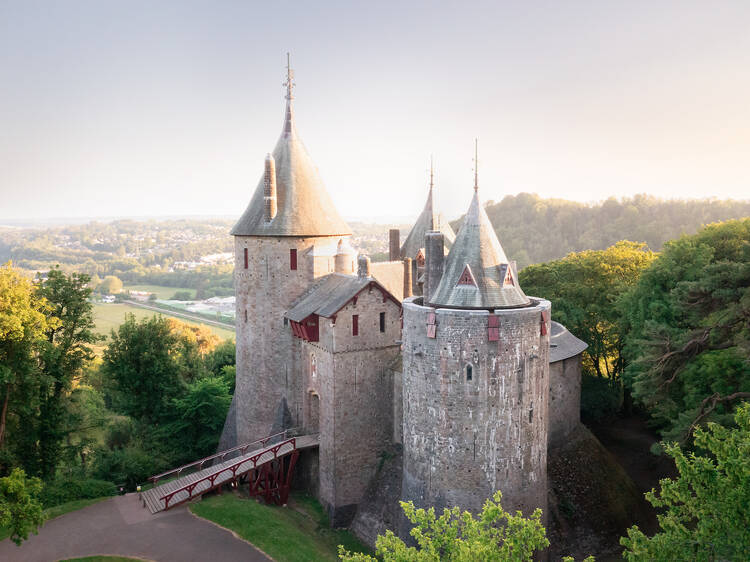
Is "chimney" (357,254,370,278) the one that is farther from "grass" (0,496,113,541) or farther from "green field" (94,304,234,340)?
"green field" (94,304,234,340)

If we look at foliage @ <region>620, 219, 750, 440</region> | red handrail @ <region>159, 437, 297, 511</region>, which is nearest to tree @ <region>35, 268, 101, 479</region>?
red handrail @ <region>159, 437, 297, 511</region>

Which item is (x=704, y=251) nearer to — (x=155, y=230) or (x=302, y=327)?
(x=302, y=327)

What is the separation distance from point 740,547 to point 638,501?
14653 millimetres

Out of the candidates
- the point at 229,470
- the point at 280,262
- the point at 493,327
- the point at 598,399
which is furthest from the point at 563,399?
the point at 229,470

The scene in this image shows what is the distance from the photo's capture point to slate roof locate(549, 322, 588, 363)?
27.7 meters

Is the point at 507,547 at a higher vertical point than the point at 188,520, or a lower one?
higher

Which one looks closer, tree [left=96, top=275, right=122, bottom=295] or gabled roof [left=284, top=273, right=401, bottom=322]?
gabled roof [left=284, top=273, right=401, bottom=322]

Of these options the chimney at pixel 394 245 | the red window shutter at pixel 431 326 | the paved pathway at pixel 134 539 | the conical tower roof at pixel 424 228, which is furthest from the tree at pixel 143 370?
the red window shutter at pixel 431 326

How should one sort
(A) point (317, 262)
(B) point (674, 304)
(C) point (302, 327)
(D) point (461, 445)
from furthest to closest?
1. (A) point (317, 262)
2. (C) point (302, 327)
3. (B) point (674, 304)
4. (D) point (461, 445)

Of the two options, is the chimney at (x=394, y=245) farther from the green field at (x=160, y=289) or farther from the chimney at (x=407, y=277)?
the green field at (x=160, y=289)

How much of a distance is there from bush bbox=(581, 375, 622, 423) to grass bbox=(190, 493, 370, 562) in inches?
659

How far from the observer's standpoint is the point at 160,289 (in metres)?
91.5

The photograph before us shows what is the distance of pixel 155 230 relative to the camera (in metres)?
138

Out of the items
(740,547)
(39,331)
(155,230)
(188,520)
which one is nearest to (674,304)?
(740,547)
